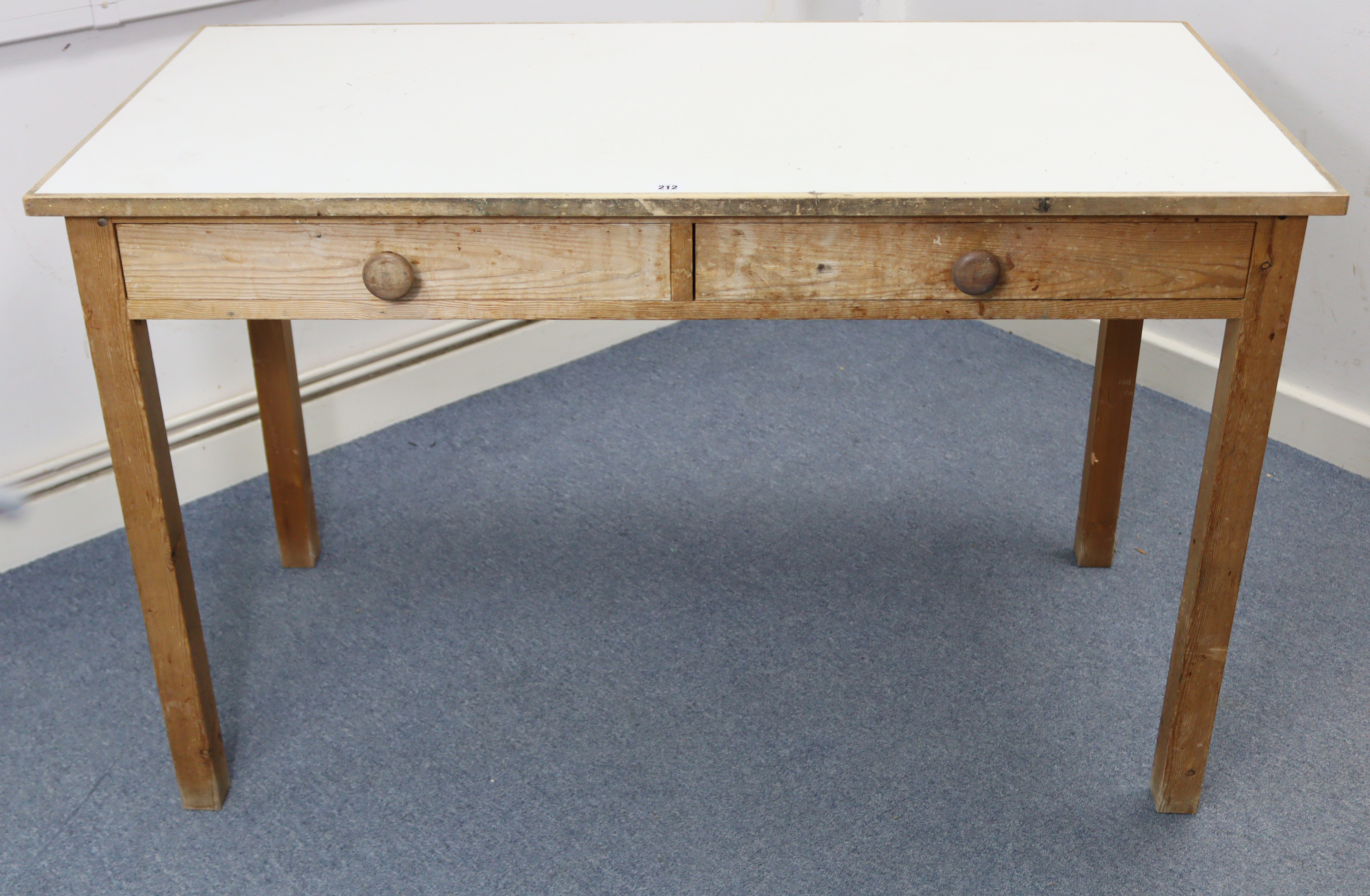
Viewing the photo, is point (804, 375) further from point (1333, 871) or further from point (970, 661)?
point (1333, 871)

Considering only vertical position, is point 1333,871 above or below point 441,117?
below

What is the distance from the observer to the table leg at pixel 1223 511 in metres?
1.29

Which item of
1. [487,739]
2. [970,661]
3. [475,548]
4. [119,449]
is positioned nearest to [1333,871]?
[970,661]

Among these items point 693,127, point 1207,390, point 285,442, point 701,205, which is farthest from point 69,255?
point 1207,390

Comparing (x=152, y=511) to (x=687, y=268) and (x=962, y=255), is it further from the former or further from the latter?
(x=962, y=255)

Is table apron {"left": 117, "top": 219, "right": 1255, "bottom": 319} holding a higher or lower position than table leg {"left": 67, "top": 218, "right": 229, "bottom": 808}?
higher

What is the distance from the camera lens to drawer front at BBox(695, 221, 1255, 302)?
4.18 ft

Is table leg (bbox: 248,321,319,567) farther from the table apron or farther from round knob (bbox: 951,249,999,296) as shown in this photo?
round knob (bbox: 951,249,999,296)

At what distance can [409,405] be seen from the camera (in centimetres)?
248

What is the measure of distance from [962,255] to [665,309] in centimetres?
31

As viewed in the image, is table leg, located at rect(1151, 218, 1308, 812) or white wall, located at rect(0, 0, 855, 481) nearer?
table leg, located at rect(1151, 218, 1308, 812)

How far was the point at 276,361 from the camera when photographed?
72.7 inches

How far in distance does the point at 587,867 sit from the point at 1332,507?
1.46 metres

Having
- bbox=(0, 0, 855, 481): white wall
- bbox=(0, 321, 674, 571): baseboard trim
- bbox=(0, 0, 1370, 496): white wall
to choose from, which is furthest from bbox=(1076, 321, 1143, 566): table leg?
bbox=(0, 0, 855, 481): white wall
